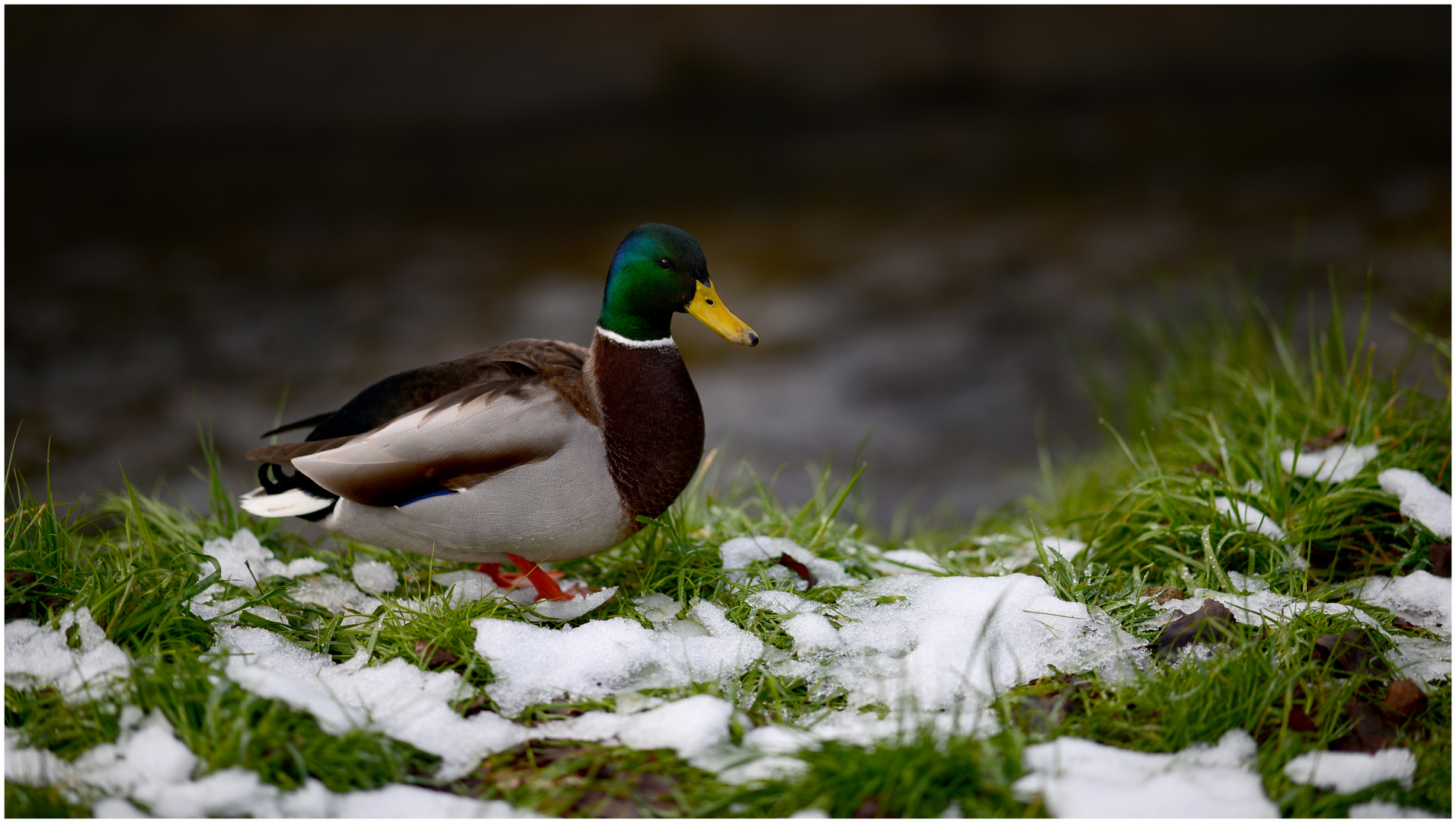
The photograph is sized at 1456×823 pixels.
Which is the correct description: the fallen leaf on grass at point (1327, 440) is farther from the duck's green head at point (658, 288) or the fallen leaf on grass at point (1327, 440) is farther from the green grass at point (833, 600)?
the duck's green head at point (658, 288)

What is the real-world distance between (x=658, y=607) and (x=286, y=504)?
90 cm

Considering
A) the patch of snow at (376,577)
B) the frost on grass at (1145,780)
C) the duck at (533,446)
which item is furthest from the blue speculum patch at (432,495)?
the frost on grass at (1145,780)

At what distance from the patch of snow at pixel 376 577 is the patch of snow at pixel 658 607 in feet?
2.20

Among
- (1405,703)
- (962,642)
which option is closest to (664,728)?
(962,642)

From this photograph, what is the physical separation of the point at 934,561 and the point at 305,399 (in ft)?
14.3

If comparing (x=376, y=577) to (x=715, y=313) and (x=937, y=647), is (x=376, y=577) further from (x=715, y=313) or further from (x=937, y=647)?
(x=937, y=647)

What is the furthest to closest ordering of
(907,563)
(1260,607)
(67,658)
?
(907,563) < (1260,607) < (67,658)

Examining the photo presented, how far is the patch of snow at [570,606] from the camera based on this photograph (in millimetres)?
2398

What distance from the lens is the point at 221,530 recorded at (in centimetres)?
287

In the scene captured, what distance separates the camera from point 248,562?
8.56 ft

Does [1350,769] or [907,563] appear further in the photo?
[907,563]

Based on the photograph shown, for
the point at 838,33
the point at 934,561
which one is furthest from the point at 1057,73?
the point at 934,561

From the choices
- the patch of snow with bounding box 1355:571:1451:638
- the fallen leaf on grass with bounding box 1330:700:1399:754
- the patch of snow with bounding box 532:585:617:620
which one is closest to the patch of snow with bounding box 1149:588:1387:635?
the patch of snow with bounding box 1355:571:1451:638

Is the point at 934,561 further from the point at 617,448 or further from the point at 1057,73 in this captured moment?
the point at 1057,73
